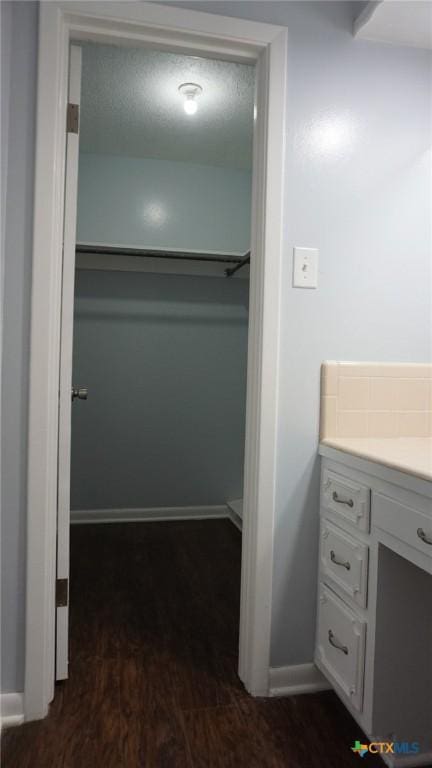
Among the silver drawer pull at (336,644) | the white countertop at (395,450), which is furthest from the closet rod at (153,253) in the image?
the silver drawer pull at (336,644)

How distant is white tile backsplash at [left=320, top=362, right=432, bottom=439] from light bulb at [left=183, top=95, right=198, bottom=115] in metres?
1.59

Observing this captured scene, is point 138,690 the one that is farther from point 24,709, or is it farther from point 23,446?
point 23,446

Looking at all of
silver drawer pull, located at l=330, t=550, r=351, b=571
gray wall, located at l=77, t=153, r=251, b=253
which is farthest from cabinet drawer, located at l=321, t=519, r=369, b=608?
gray wall, located at l=77, t=153, r=251, b=253

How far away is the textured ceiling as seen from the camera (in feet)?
6.91

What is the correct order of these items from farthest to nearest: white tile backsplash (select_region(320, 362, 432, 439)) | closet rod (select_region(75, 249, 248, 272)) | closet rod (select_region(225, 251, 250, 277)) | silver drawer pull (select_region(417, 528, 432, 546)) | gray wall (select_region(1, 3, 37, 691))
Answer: closet rod (select_region(225, 251, 250, 277)) < closet rod (select_region(75, 249, 248, 272)) < white tile backsplash (select_region(320, 362, 432, 439)) < gray wall (select_region(1, 3, 37, 691)) < silver drawer pull (select_region(417, 528, 432, 546))

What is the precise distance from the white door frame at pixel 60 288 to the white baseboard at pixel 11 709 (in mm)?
20

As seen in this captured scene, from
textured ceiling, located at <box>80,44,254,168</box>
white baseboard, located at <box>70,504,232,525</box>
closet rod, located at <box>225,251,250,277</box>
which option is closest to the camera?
textured ceiling, located at <box>80,44,254,168</box>

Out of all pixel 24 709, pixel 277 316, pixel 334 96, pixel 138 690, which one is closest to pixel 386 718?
pixel 138 690

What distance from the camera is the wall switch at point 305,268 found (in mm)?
1556

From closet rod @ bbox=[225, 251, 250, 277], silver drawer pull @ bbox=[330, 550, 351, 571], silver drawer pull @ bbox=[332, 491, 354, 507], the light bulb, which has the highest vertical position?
the light bulb

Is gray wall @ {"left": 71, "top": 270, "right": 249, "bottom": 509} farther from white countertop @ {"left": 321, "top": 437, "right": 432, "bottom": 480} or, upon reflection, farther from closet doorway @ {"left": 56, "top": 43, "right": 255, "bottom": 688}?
white countertop @ {"left": 321, "top": 437, "right": 432, "bottom": 480}

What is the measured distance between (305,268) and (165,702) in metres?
1.45

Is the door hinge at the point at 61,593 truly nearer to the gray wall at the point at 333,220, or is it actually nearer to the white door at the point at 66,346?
the white door at the point at 66,346

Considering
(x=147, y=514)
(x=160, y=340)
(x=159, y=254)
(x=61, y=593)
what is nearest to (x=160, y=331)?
(x=160, y=340)
